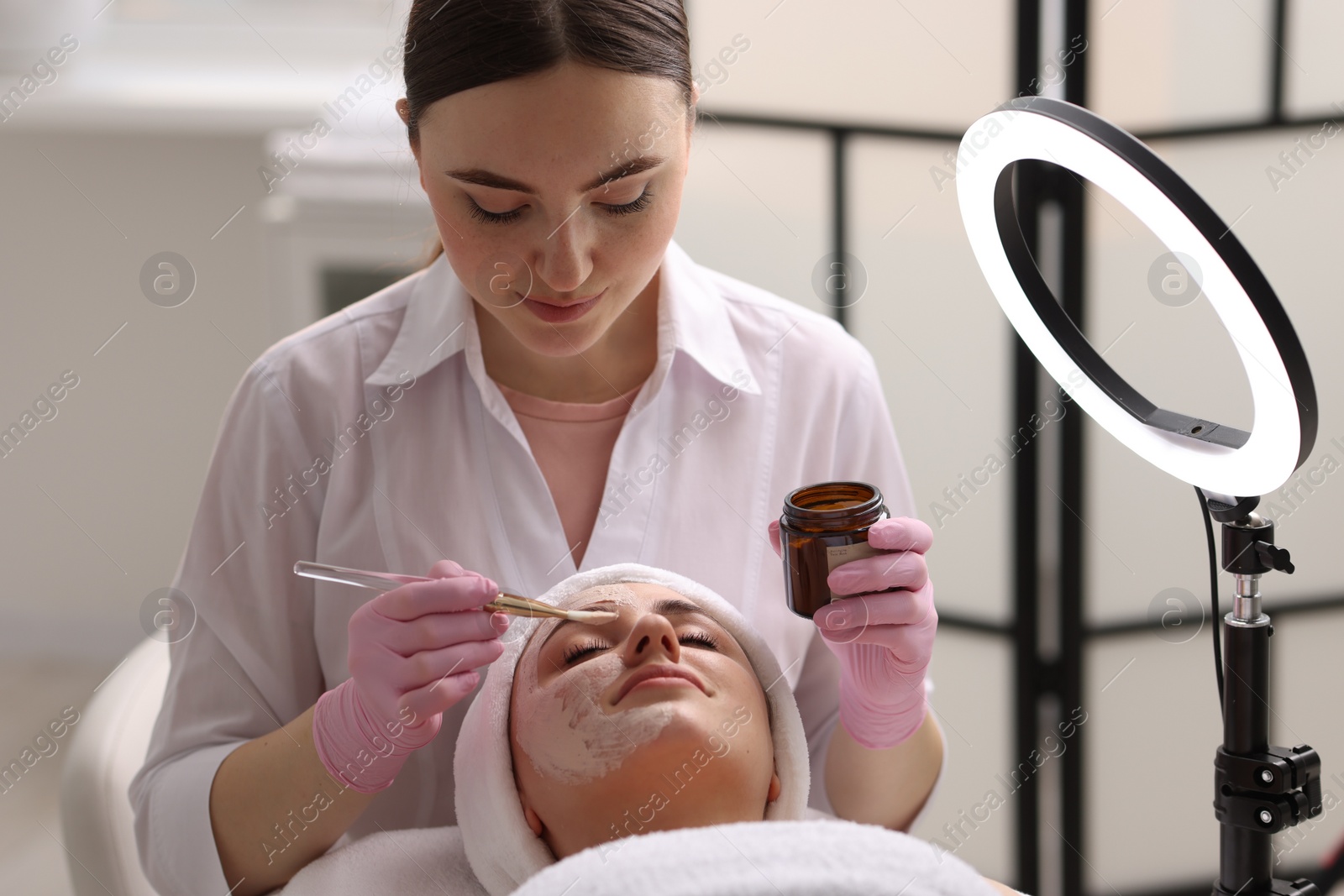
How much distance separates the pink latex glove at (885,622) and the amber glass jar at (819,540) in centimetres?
1

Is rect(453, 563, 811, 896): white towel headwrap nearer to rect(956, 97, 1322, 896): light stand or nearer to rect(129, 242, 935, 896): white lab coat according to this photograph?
rect(129, 242, 935, 896): white lab coat

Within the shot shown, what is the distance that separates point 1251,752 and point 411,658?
0.76 meters

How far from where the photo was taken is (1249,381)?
938 millimetres

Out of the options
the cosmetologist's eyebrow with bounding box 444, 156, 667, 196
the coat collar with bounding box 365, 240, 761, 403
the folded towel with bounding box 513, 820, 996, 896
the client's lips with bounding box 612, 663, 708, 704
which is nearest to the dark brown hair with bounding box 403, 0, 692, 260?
the cosmetologist's eyebrow with bounding box 444, 156, 667, 196

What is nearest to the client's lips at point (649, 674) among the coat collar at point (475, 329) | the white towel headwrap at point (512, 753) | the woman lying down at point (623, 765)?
the woman lying down at point (623, 765)

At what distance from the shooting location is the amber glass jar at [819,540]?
117 centimetres

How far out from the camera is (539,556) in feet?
4.79

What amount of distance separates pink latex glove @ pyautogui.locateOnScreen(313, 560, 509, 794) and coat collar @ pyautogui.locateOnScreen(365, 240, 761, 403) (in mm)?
370

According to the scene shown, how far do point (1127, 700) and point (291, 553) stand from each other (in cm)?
163

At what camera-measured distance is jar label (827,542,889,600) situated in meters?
1.18

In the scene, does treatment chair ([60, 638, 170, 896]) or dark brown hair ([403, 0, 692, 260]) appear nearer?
dark brown hair ([403, 0, 692, 260])

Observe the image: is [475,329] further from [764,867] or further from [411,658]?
[764,867]

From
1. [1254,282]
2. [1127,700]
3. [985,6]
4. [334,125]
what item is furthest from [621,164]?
[334,125]

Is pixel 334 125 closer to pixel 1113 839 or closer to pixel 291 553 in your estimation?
pixel 291 553
